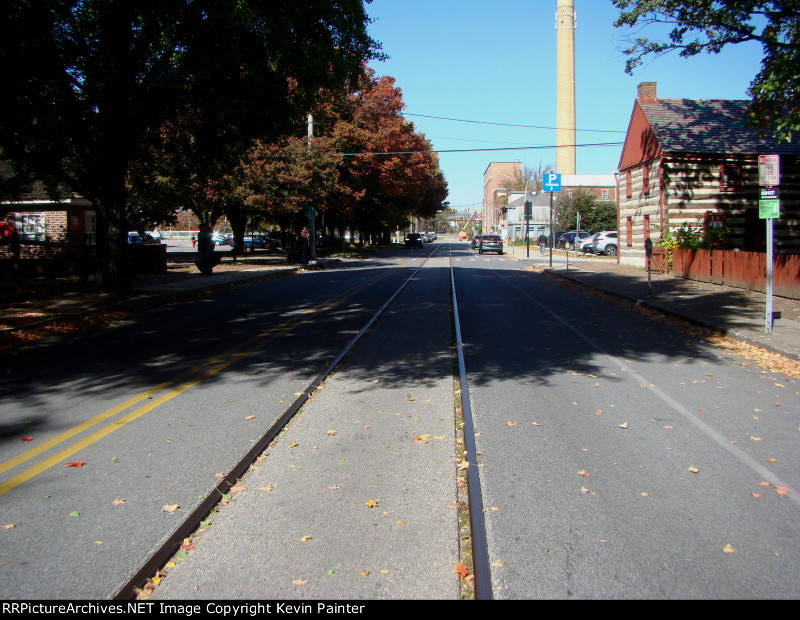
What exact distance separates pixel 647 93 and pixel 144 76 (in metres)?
22.3

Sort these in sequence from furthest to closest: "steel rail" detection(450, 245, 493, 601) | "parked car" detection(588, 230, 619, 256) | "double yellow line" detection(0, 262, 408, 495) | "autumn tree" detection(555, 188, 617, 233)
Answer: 1. "autumn tree" detection(555, 188, 617, 233)
2. "parked car" detection(588, 230, 619, 256)
3. "double yellow line" detection(0, 262, 408, 495)
4. "steel rail" detection(450, 245, 493, 601)

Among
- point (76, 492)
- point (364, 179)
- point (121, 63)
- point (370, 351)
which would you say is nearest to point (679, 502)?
point (76, 492)

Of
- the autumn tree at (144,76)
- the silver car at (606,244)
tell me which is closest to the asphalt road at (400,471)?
the autumn tree at (144,76)

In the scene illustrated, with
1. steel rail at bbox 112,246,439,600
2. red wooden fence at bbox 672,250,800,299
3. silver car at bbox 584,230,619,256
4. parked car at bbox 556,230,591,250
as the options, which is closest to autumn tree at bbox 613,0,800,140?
red wooden fence at bbox 672,250,800,299

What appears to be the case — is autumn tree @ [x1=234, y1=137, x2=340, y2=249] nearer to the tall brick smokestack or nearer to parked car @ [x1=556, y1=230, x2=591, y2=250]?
parked car @ [x1=556, y1=230, x2=591, y2=250]

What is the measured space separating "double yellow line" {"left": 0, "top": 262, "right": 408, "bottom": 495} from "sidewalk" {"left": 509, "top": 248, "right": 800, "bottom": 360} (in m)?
8.16

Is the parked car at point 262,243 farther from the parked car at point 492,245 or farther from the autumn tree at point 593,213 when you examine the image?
the autumn tree at point 593,213

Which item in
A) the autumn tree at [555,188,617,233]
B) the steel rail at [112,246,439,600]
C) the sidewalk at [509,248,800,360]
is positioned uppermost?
the autumn tree at [555,188,617,233]

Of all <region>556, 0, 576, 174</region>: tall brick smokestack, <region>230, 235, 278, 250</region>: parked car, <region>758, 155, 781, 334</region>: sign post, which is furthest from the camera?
<region>556, 0, 576, 174</region>: tall brick smokestack

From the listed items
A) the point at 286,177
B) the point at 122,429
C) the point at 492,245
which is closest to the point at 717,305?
the point at 122,429

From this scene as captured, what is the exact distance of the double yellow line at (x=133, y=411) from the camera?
16.7ft

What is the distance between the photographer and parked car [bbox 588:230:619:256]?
45.2m

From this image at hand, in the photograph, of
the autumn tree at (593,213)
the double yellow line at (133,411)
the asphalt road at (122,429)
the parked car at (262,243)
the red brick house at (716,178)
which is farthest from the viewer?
the autumn tree at (593,213)

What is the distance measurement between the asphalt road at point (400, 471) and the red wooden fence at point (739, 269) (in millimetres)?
7888
